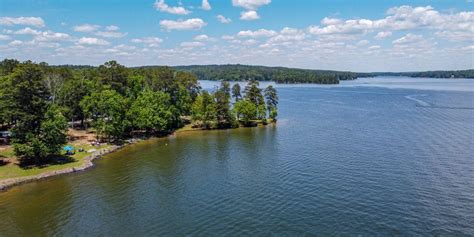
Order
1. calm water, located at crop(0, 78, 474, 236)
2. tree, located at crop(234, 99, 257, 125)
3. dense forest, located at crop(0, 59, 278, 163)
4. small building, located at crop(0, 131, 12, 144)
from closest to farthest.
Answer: calm water, located at crop(0, 78, 474, 236), dense forest, located at crop(0, 59, 278, 163), small building, located at crop(0, 131, 12, 144), tree, located at crop(234, 99, 257, 125)

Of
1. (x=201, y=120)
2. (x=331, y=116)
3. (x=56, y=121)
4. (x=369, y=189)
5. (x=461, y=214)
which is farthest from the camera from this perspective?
(x=331, y=116)

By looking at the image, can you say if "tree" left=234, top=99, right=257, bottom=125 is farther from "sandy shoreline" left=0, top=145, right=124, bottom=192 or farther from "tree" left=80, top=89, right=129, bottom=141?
"sandy shoreline" left=0, top=145, right=124, bottom=192

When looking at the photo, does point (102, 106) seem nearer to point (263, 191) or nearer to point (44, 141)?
point (44, 141)

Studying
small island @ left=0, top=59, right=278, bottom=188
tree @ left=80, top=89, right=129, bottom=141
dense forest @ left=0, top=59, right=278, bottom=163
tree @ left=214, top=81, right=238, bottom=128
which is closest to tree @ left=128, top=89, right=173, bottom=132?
dense forest @ left=0, top=59, right=278, bottom=163

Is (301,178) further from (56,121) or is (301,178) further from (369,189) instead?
(56,121)

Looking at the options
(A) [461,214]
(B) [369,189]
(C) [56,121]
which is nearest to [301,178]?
(B) [369,189]

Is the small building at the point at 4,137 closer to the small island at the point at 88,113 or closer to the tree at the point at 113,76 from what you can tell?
the small island at the point at 88,113

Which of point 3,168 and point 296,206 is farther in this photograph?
point 3,168
